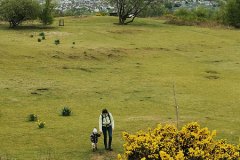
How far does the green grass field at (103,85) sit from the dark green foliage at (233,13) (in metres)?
22.0

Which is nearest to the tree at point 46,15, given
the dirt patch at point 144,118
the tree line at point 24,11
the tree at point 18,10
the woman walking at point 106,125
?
the tree line at point 24,11

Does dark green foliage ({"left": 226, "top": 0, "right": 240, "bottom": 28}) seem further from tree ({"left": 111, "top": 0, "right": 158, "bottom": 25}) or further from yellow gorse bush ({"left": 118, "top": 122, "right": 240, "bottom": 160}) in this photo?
yellow gorse bush ({"left": 118, "top": 122, "right": 240, "bottom": 160})

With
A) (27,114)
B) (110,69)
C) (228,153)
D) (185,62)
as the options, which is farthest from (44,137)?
(185,62)

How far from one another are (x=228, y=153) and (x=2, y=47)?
120 feet

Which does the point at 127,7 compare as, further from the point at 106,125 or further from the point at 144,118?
the point at 106,125

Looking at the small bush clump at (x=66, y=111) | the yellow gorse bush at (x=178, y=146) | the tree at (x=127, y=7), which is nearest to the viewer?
the yellow gorse bush at (x=178, y=146)

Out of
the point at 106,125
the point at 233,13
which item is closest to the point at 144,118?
the point at 106,125

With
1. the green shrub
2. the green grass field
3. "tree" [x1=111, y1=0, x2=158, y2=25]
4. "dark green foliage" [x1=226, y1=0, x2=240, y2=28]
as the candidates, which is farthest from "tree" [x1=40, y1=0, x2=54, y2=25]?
the green shrub

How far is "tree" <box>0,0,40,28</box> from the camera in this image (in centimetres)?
6888

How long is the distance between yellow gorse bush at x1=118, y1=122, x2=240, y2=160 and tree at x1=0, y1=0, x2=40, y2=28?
55231 millimetres

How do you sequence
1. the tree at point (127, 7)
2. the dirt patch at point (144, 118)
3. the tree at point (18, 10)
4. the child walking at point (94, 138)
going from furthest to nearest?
the tree at point (127, 7)
the tree at point (18, 10)
the dirt patch at point (144, 118)
the child walking at point (94, 138)

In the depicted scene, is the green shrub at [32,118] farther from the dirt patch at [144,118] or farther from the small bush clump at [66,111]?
the dirt patch at [144,118]

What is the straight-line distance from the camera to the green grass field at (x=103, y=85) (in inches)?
1053

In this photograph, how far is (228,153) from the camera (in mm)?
16562
